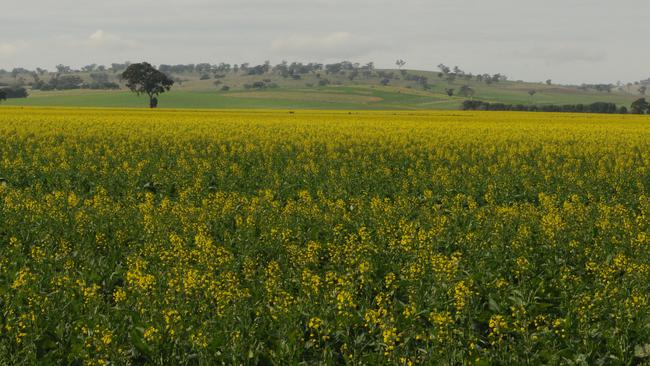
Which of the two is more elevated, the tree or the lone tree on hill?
the lone tree on hill

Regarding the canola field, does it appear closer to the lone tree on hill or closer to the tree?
the tree

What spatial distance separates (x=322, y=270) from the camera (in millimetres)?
10500

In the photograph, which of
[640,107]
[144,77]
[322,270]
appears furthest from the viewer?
[144,77]

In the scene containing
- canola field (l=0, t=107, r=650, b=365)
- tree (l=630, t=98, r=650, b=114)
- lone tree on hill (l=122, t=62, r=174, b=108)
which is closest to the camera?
canola field (l=0, t=107, r=650, b=365)

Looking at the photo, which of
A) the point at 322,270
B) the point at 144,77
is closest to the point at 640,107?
the point at 144,77

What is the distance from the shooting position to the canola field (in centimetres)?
716

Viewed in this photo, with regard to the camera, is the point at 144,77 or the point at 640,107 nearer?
the point at 640,107

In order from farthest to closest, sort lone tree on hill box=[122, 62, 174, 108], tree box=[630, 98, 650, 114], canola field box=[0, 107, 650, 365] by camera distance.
Answer: 1. lone tree on hill box=[122, 62, 174, 108]
2. tree box=[630, 98, 650, 114]
3. canola field box=[0, 107, 650, 365]

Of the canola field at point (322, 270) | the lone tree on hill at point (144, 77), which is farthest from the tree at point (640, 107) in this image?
the canola field at point (322, 270)

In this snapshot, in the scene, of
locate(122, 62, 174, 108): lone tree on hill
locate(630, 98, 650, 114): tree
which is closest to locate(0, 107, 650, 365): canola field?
locate(630, 98, 650, 114): tree

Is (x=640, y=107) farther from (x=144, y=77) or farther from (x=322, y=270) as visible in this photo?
(x=322, y=270)

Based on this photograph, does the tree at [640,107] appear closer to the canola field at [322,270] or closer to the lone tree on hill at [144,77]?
the lone tree on hill at [144,77]

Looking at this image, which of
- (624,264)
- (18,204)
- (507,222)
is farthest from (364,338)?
(18,204)

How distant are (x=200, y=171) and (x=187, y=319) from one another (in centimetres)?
1309
